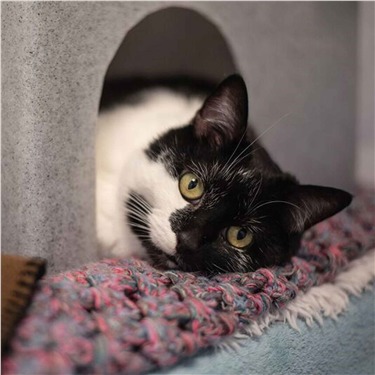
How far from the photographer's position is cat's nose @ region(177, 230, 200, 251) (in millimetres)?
955

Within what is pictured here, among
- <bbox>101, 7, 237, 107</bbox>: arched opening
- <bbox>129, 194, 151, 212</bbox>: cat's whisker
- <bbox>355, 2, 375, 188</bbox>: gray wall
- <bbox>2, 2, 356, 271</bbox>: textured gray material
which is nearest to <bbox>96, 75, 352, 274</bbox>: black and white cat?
<bbox>129, 194, 151, 212</bbox>: cat's whisker

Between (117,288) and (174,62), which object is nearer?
(117,288)

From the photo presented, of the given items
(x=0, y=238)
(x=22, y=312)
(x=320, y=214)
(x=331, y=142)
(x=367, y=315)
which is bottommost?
(x=0, y=238)

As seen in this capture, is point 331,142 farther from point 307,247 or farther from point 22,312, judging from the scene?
point 22,312

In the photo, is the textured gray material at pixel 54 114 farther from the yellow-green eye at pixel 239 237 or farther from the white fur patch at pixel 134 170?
the yellow-green eye at pixel 239 237

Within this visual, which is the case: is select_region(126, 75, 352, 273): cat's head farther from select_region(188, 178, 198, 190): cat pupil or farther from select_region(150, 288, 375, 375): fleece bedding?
select_region(150, 288, 375, 375): fleece bedding

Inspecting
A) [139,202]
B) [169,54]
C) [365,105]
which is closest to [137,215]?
[139,202]

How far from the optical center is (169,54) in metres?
1.52

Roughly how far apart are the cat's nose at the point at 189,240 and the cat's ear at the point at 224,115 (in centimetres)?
24

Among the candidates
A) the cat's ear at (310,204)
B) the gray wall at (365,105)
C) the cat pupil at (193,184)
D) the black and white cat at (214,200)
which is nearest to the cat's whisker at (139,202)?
the black and white cat at (214,200)

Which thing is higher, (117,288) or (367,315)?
(367,315)

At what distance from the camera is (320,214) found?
1031 mm

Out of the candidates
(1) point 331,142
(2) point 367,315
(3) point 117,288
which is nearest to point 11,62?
(3) point 117,288

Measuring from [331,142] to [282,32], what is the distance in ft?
1.62
